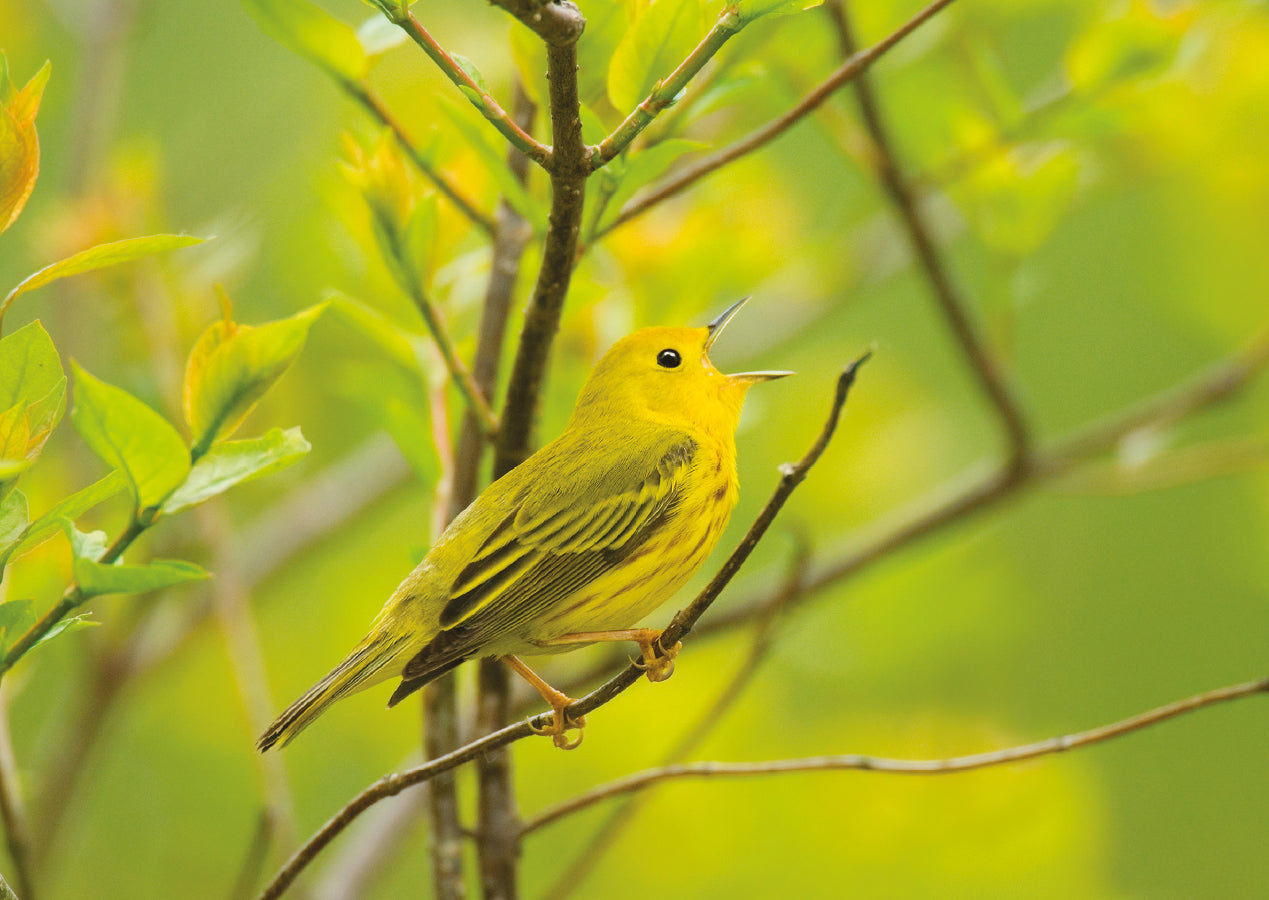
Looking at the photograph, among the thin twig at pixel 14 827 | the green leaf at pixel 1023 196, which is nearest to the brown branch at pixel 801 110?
the green leaf at pixel 1023 196

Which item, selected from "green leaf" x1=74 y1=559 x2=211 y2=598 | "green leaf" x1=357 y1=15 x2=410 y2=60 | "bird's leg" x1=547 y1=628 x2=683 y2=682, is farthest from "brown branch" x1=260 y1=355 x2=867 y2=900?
"green leaf" x1=357 y1=15 x2=410 y2=60

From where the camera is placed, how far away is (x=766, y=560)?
2654 mm

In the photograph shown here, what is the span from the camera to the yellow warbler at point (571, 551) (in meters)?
0.93

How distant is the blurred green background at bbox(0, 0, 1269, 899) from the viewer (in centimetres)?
141

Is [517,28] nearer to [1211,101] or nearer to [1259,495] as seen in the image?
[1211,101]

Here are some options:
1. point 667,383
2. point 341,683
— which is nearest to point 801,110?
point 667,383

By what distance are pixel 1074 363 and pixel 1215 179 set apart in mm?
1560

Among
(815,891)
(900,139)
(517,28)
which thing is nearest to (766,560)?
(815,891)

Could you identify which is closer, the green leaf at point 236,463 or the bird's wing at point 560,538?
the green leaf at point 236,463

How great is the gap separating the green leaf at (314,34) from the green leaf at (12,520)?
413 mm

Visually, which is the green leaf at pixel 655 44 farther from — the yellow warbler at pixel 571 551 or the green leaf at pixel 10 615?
the green leaf at pixel 10 615

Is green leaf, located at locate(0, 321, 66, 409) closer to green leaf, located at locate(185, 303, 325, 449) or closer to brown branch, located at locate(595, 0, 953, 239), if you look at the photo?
green leaf, located at locate(185, 303, 325, 449)

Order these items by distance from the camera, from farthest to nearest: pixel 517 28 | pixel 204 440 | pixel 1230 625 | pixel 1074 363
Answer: pixel 1074 363
pixel 1230 625
pixel 517 28
pixel 204 440

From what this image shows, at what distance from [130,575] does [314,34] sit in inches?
18.1
